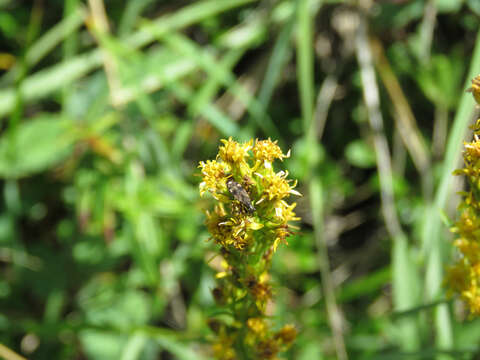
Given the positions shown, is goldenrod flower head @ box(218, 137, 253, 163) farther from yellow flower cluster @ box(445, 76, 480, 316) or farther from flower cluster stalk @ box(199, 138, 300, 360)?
yellow flower cluster @ box(445, 76, 480, 316)

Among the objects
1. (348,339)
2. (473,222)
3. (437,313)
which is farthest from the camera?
(348,339)

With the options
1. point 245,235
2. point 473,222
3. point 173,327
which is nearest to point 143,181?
point 173,327

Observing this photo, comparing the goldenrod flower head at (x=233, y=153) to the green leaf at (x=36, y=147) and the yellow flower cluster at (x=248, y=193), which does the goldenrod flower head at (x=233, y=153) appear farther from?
the green leaf at (x=36, y=147)

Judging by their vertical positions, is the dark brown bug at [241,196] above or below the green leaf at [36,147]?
below

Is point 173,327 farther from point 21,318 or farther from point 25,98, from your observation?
point 25,98

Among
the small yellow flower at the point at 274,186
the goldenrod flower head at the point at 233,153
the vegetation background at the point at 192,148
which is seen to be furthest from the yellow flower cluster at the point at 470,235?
the vegetation background at the point at 192,148

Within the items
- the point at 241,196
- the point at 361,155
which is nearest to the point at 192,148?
the point at 361,155

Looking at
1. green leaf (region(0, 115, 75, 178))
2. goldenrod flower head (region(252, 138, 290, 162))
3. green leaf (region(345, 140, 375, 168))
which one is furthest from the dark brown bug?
green leaf (region(345, 140, 375, 168))
